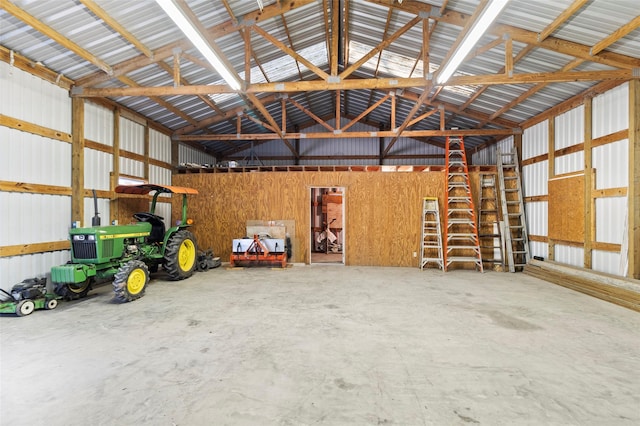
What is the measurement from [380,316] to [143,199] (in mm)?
7169

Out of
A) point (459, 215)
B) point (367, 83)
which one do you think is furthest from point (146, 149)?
point (459, 215)

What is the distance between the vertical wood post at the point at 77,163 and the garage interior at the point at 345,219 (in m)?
0.04

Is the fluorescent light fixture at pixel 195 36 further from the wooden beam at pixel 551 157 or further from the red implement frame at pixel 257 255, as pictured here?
the wooden beam at pixel 551 157

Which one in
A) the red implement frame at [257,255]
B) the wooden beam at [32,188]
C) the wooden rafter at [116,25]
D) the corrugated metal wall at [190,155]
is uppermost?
the wooden rafter at [116,25]

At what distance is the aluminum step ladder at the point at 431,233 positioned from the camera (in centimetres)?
835

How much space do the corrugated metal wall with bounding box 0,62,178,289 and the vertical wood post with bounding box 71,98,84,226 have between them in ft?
0.28

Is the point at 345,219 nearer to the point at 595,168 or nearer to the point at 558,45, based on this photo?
the point at 595,168

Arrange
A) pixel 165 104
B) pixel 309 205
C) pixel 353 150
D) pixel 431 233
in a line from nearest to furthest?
pixel 165 104
pixel 431 233
pixel 309 205
pixel 353 150

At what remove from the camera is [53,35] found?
4645mm

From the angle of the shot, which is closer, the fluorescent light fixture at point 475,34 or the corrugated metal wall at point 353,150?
the fluorescent light fixture at point 475,34

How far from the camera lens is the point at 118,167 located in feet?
24.1

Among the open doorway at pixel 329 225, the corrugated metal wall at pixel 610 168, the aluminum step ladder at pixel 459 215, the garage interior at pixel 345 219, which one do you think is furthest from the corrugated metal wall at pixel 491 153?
the open doorway at pixel 329 225

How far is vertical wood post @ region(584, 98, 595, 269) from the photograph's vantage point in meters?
6.37

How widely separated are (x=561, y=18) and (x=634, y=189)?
135 inches
